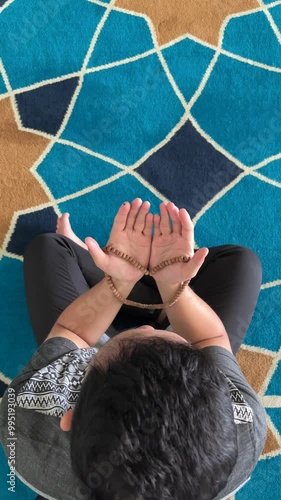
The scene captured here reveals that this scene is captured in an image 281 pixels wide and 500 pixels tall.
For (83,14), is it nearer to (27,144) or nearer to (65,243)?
(27,144)

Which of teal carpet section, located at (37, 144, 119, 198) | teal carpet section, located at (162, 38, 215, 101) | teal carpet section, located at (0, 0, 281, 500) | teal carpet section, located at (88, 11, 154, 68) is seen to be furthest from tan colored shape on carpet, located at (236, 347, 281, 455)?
teal carpet section, located at (88, 11, 154, 68)

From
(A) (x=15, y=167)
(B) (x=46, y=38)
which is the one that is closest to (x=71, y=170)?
(A) (x=15, y=167)

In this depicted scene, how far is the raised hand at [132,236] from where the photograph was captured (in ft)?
2.70

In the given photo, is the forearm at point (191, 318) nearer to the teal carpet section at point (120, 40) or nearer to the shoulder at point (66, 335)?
the shoulder at point (66, 335)

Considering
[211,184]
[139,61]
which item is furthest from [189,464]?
[139,61]

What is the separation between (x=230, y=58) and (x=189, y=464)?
3.40ft

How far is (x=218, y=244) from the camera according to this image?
3.84ft

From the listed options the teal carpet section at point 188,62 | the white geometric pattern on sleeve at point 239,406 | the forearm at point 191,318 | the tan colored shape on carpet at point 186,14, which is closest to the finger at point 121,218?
the forearm at point 191,318

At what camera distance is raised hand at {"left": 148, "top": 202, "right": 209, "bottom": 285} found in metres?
0.79

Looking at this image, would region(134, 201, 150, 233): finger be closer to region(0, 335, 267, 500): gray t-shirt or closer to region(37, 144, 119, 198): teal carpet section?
region(0, 335, 267, 500): gray t-shirt

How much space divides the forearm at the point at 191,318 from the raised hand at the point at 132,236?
0.19 feet

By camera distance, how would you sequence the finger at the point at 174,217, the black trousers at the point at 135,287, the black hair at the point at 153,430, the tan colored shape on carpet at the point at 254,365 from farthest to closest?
the tan colored shape on carpet at the point at 254,365
the black trousers at the point at 135,287
the finger at the point at 174,217
the black hair at the point at 153,430

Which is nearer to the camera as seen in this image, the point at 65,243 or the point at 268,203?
the point at 65,243

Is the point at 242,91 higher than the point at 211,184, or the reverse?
the point at 242,91
